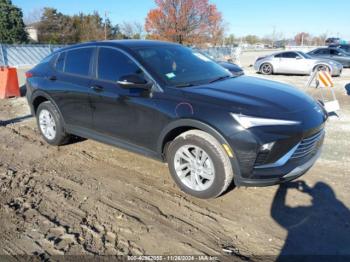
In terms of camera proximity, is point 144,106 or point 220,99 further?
point 144,106

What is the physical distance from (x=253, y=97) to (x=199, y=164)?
3.20 feet

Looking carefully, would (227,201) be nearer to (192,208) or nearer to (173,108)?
(192,208)

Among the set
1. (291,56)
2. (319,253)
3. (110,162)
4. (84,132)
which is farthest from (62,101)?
(291,56)

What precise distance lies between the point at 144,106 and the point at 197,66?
1069 mm

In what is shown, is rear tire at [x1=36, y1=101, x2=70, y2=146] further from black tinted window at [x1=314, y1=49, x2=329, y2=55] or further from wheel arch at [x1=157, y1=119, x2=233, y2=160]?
black tinted window at [x1=314, y1=49, x2=329, y2=55]

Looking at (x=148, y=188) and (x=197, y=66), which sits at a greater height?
(x=197, y=66)

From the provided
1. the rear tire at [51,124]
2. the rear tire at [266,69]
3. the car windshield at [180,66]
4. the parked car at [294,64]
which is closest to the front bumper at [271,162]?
the car windshield at [180,66]

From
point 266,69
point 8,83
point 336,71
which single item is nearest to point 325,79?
point 8,83

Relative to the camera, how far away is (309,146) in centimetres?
366

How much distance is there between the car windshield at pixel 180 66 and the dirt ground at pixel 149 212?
1.36 m

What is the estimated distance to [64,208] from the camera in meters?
3.70

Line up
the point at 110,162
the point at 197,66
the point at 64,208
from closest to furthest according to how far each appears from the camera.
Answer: the point at 64,208 → the point at 197,66 → the point at 110,162

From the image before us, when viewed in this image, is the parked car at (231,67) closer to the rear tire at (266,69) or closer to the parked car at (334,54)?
the rear tire at (266,69)

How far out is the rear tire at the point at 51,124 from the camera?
549 cm
